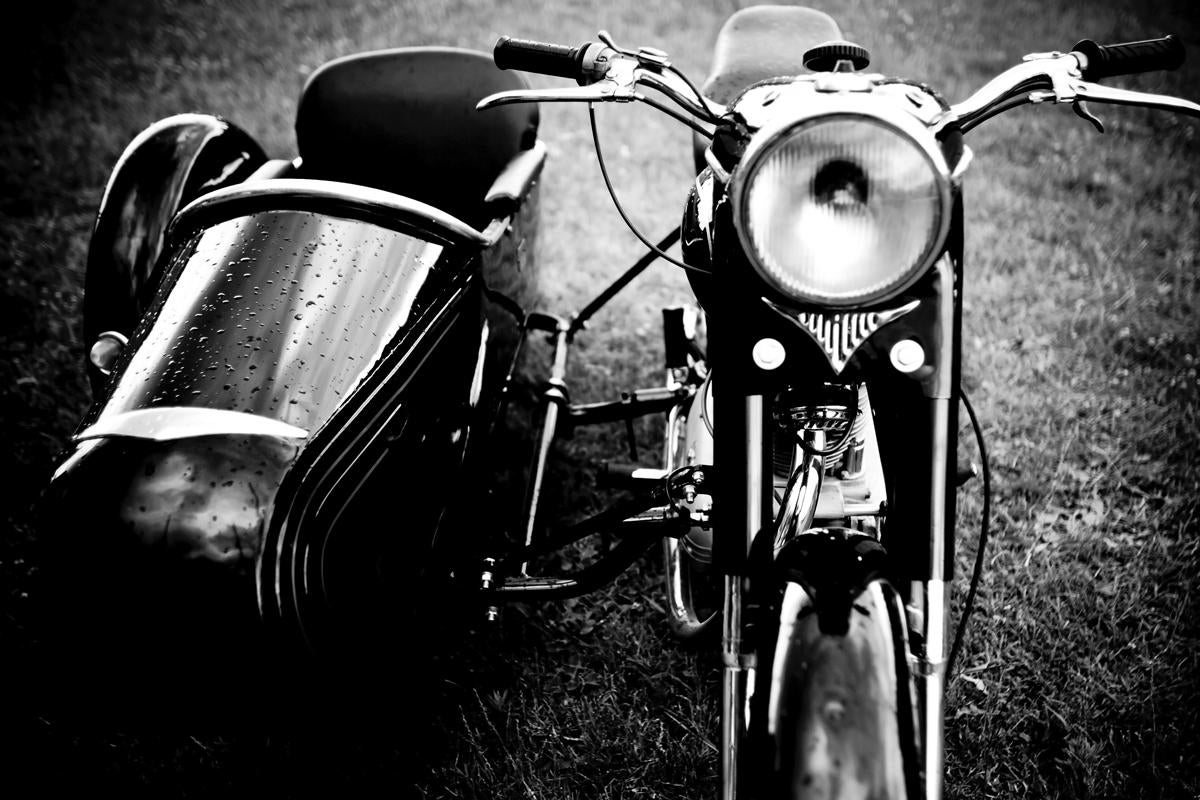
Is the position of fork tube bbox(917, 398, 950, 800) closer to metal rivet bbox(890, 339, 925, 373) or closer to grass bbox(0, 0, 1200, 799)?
metal rivet bbox(890, 339, 925, 373)

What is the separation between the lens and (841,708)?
3.54 feet

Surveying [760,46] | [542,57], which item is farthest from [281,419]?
[760,46]

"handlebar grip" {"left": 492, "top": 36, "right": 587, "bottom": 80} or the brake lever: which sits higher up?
"handlebar grip" {"left": 492, "top": 36, "right": 587, "bottom": 80}

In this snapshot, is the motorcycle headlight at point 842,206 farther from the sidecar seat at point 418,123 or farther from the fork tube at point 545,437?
the sidecar seat at point 418,123

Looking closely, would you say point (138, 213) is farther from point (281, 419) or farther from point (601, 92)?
point (601, 92)

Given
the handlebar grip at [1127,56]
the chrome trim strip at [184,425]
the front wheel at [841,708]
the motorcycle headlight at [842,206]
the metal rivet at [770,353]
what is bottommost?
the front wheel at [841,708]

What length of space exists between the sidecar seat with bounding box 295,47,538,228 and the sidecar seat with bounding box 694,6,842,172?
2.12 ft

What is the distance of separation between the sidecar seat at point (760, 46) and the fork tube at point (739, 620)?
1249 mm

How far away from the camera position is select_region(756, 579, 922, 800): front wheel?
3.48 ft

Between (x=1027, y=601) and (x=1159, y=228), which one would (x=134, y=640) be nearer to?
(x=1027, y=601)

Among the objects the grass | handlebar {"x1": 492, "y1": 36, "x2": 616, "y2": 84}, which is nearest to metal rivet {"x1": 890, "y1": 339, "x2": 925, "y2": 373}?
handlebar {"x1": 492, "y1": 36, "x2": 616, "y2": 84}

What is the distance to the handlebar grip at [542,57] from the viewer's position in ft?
4.54

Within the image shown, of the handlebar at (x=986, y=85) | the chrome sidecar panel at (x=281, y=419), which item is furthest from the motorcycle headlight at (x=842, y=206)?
the chrome sidecar panel at (x=281, y=419)

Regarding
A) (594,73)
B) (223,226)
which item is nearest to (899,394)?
(594,73)
